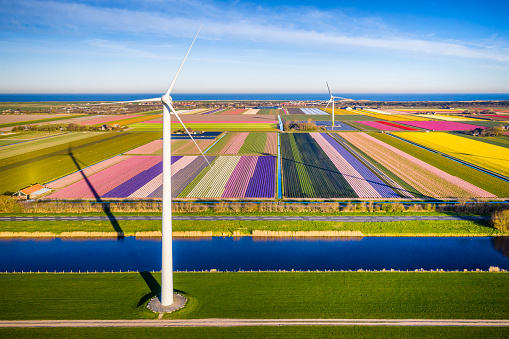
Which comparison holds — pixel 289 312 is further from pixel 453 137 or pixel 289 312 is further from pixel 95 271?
pixel 453 137

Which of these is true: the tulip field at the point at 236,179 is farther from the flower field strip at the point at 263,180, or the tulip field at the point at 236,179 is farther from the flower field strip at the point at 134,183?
the flower field strip at the point at 134,183

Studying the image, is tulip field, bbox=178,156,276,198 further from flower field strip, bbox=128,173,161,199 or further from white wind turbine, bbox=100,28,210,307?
white wind turbine, bbox=100,28,210,307

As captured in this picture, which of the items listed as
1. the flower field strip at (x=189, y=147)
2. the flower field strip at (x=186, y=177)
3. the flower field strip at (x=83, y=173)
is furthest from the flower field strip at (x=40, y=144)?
the flower field strip at (x=186, y=177)

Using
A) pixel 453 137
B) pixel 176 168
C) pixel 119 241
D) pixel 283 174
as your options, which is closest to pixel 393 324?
pixel 119 241

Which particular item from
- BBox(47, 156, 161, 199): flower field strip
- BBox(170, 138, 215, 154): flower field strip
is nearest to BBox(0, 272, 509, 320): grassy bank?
BBox(47, 156, 161, 199): flower field strip

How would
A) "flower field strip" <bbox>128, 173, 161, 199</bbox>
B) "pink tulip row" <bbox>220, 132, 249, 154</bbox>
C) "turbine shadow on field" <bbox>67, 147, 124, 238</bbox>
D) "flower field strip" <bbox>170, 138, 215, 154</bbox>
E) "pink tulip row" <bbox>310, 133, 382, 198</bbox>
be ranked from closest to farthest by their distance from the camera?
"turbine shadow on field" <bbox>67, 147, 124, 238</bbox> → "flower field strip" <bbox>128, 173, 161, 199</bbox> → "pink tulip row" <bbox>310, 133, 382, 198</bbox> → "flower field strip" <bbox>170, 138, 215, 154</bbox> → "pink tulip row" <bbox>220, 132, 249, 154</bbox>

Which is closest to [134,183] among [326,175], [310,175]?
[310,175]
